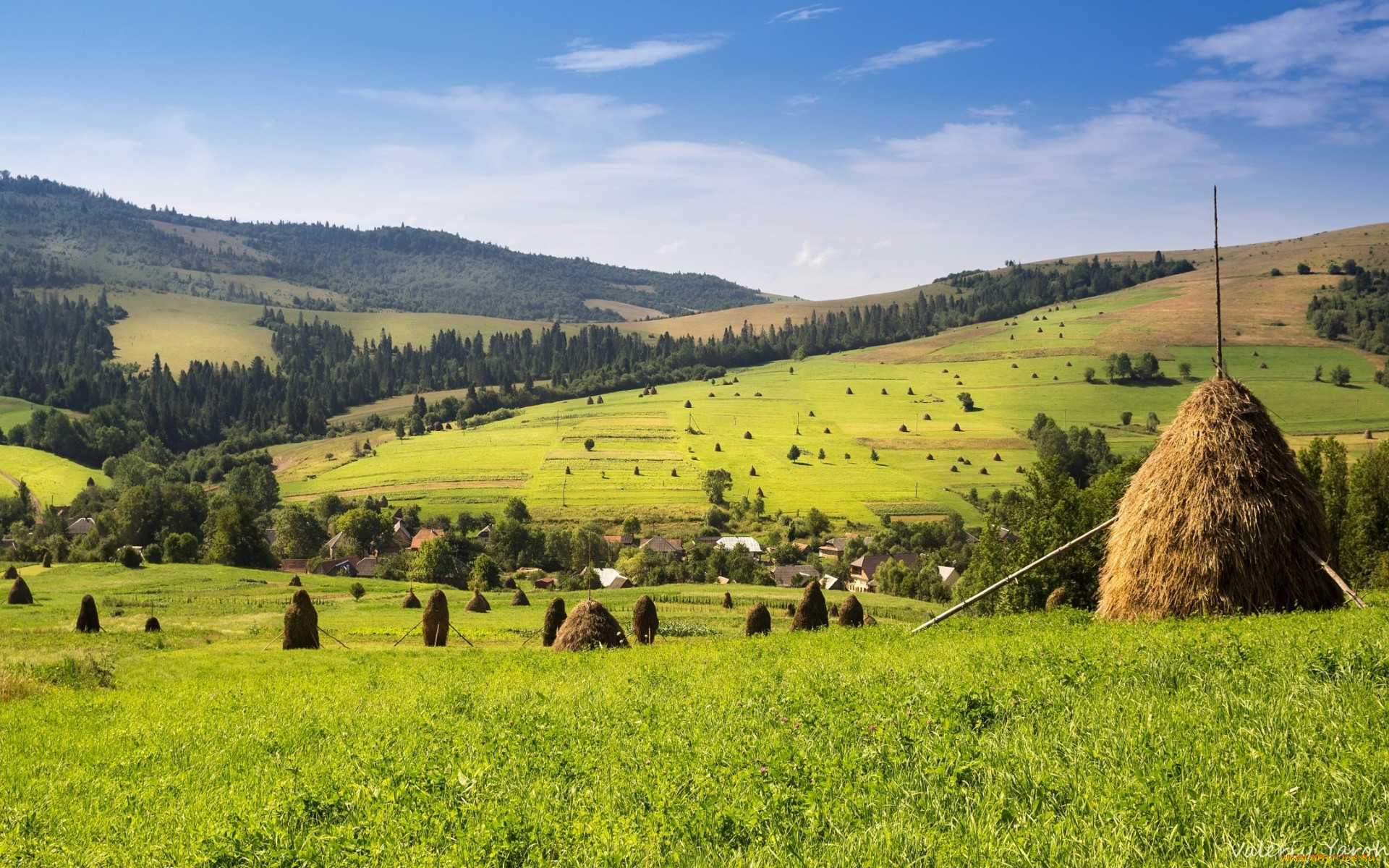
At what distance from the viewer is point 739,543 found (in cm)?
10475

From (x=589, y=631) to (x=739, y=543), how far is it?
245 ft

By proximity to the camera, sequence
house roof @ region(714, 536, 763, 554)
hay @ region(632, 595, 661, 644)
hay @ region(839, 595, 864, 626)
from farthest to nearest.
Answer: house roof @ region(714, 536, 763, 554) → hay @ region(839, 595, 864, 626) → hay @ region(632, 595, 661, 644)

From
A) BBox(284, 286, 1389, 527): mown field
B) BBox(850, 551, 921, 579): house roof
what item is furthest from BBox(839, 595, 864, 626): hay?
BBox(284, 286, 1389, 527): mown field

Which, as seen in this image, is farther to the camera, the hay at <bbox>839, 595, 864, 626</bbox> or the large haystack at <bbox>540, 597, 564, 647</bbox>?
the hay at <bbox>839, 595, 864, 626</bbox>

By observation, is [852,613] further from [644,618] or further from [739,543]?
[739,543]

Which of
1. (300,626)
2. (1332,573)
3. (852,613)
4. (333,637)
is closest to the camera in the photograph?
(1332,573)

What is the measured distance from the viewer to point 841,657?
49.6ft

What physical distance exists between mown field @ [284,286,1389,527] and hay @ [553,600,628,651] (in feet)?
294

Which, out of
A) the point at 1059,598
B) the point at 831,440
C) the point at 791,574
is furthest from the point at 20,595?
the point at 831,440

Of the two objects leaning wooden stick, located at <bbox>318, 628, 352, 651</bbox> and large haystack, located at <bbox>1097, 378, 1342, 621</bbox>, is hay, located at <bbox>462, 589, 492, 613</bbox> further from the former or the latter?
large haystack, located at <bbox>1097, 378, 1342, 621</bbox>

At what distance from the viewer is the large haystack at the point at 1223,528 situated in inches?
749

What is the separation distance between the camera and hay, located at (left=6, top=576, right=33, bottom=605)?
58688 mm

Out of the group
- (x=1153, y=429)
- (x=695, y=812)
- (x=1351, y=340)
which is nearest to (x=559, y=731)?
(x=695, y=812)

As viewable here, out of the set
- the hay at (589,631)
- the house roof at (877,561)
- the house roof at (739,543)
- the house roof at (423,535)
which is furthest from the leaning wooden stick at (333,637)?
the house roof at (877,561)
